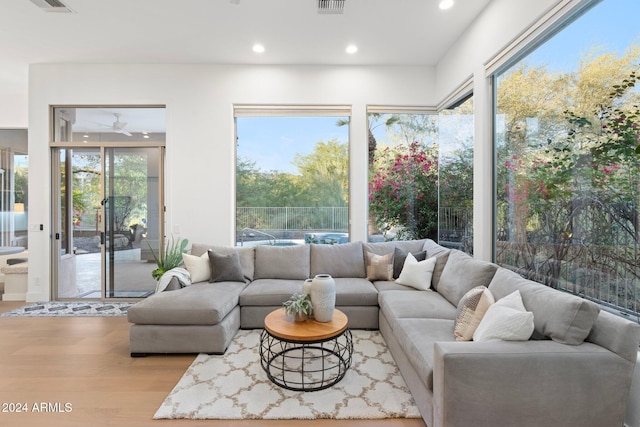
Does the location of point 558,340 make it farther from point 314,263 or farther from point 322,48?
point 322,48

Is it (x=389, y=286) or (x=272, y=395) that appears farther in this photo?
(x=389, y=286)

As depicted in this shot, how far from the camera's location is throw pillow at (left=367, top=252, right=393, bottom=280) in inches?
143

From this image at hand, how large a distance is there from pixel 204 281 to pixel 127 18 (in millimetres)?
2884

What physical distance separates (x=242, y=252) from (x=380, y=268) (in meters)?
1.70

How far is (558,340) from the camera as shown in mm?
1642

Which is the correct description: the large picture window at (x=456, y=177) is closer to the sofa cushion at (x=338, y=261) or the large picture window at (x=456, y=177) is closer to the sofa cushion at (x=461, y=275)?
the sofa cushion at (x=461, y=275)

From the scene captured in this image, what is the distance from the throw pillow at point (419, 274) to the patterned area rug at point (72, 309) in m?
3.41

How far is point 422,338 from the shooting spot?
6.70 feet

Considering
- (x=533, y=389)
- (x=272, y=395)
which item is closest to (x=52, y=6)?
(x=272, y=395)

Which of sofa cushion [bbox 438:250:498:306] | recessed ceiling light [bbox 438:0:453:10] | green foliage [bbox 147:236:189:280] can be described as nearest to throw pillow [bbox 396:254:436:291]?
sofa cushion [bbox 438:250:498:306]

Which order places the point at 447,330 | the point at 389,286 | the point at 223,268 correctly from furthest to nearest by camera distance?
1. the point at 223,268
2. the point at 389,286
3. the point at 447,330

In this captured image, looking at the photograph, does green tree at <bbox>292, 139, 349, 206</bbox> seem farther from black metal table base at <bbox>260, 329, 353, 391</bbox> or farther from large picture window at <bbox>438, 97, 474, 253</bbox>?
black metal table base at <bbox>260, 329, 353, 391</bbox>

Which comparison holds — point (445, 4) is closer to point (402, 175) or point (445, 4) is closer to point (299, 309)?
point (402, 175)

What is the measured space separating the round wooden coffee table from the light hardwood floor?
35cm
